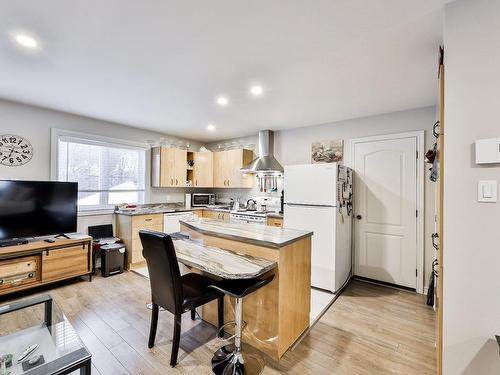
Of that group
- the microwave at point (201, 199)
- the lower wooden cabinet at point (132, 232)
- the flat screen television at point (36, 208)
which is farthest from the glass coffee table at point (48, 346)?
the microwave at point (201, 199)

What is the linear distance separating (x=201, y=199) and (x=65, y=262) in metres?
2.74

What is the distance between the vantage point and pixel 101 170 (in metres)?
4.22

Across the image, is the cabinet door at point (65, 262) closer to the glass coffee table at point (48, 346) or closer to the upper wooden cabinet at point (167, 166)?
the glass coffee table at point (48, 346)

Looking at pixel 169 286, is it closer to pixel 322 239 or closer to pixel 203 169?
pixel 322 239

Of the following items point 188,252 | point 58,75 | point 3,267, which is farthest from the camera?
point 3,267

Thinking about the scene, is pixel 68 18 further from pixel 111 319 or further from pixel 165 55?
pixel 111 319

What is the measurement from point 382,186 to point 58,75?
424 centimetres

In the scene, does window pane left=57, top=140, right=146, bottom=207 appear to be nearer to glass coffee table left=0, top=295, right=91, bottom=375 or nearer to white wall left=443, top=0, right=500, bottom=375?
glass coffee table left=0, top=295, right=91, bottom=375

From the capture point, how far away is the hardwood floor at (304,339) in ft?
6.07

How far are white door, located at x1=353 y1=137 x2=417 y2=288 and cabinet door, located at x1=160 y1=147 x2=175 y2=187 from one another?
3437 mm

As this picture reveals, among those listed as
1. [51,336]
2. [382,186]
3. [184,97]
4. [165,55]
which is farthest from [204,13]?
[382,186]

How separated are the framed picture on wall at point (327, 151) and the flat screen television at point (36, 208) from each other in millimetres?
3811

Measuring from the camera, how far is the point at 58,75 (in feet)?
8.06

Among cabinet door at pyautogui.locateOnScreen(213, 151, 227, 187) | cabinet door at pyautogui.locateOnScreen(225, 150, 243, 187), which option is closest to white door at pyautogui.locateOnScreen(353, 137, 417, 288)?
cabinet door at pyautogui.locateOnScreen(225, 150, 243, 187)
